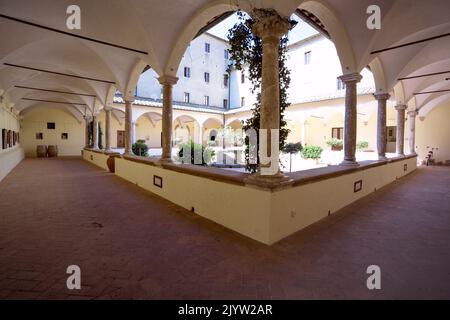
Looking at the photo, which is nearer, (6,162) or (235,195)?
(235,195)

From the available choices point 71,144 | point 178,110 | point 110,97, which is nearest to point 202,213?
point 110,97

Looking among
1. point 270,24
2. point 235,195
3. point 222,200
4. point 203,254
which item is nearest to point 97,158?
point 222,200

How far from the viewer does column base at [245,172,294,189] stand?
351 cm

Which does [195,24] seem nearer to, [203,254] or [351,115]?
[351,115]

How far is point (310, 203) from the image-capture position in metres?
4.38

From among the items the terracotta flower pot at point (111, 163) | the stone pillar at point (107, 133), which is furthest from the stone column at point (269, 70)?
the stone pillar at point (107, 133)

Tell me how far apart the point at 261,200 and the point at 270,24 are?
8.77 ft

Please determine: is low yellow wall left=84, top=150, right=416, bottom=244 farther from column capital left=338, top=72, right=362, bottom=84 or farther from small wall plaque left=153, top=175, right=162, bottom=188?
column capital left=338, top=72, right=362, bottom=84

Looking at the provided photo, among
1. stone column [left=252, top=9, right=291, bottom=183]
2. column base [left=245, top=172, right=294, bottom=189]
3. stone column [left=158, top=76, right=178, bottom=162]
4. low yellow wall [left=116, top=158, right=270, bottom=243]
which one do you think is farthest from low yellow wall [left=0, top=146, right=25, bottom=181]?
stone column [left=252, top=9, right=291, bottom=183]

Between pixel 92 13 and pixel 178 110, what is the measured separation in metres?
15.5

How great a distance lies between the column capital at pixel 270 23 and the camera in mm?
3609

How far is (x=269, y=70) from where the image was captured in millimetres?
3699
